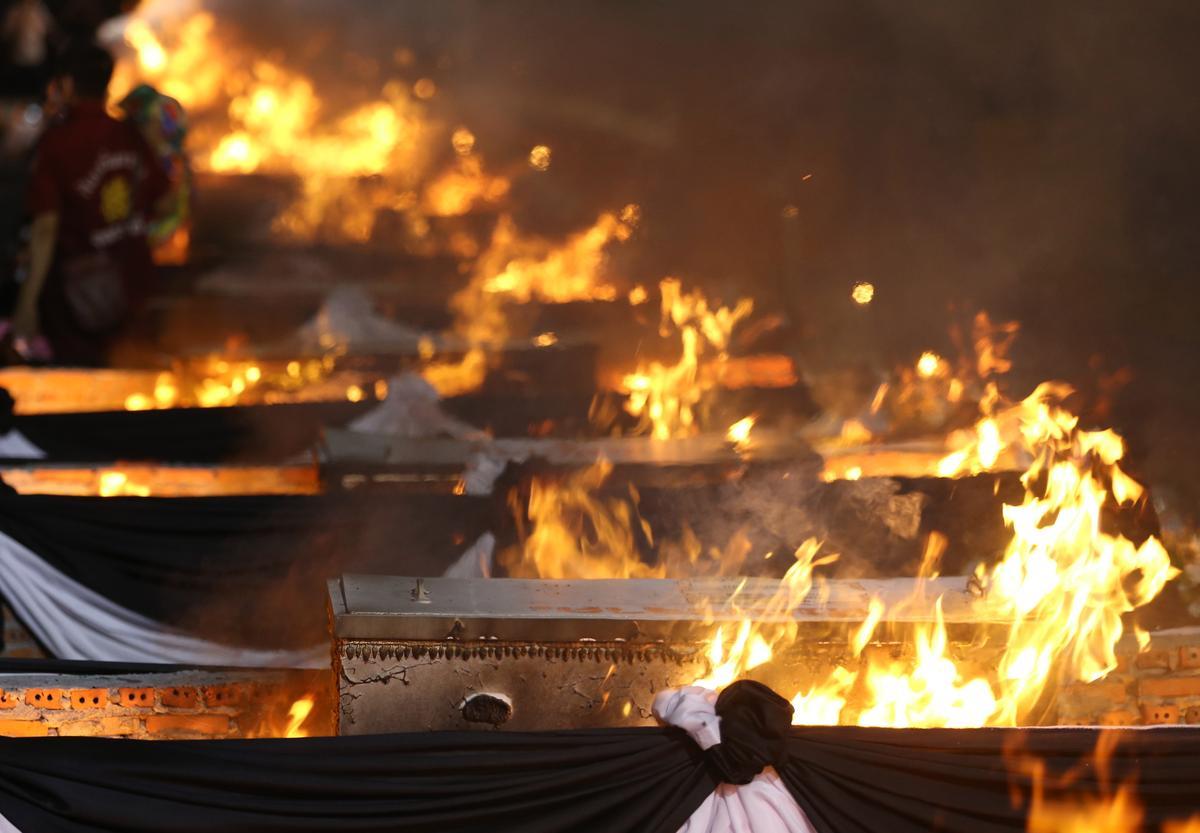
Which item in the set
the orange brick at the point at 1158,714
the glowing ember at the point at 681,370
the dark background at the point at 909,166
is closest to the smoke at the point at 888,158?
the dark background at the point at 909,166

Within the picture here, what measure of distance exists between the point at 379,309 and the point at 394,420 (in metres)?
2.56

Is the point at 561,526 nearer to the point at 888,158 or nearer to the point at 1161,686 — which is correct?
the point at 1161,686

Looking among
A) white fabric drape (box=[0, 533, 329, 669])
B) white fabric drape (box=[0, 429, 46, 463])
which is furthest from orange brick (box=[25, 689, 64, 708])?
white fabric drape (box=[0, 429, 46, 463])

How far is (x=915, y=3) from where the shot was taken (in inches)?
435

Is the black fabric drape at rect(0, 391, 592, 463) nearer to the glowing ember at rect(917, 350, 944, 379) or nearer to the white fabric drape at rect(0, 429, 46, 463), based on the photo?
the white fabric drape at rect(0, 429, 46, 463)

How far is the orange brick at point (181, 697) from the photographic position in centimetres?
518

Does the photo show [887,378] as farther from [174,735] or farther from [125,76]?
[125,76]

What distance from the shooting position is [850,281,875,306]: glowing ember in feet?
33.9

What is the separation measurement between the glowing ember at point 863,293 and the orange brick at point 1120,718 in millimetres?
5496

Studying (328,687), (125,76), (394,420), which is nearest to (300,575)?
(328,687)

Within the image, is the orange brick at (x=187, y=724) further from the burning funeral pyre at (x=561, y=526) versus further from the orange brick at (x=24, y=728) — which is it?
the orange brick at (x=24, y=728)

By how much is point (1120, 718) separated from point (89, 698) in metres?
3.74

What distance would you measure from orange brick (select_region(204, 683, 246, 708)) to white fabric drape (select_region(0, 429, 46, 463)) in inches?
98.7

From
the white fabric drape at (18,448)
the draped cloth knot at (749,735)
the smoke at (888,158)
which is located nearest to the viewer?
the draped cloth knot at (749,735)
